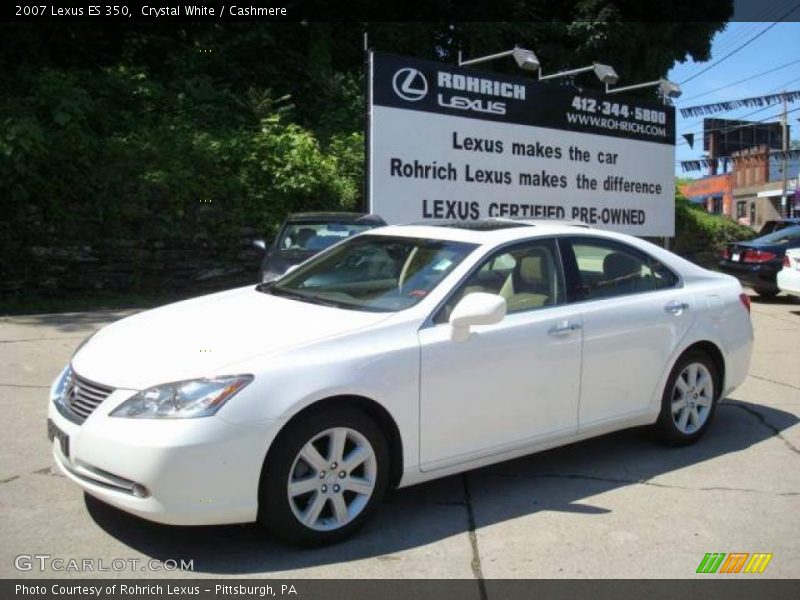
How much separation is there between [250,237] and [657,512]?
11201 mm

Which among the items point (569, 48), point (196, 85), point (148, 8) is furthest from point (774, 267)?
point (148, 8)

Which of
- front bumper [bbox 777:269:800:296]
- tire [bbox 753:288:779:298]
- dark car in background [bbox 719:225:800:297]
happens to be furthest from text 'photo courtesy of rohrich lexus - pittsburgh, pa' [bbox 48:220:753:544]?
tire [bbox 753:288:779:298]

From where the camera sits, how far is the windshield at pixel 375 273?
4.33m

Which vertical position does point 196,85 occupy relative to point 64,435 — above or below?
above

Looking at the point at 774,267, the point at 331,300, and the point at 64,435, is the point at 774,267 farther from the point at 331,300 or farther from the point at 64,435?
the point at 64,435

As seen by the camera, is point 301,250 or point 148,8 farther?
point 148,8

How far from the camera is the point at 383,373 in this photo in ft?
12.5

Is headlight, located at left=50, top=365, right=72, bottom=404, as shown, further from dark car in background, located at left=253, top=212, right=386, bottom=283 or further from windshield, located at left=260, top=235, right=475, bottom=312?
dark car in background, located at left=253, top=212, right=386, bottom=283

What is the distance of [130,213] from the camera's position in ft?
43.4

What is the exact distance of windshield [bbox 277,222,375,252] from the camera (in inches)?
429

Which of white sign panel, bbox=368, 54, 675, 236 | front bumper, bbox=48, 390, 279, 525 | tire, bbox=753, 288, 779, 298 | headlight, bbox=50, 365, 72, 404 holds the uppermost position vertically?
white sign panel, bbox=368, 54, 675, 236

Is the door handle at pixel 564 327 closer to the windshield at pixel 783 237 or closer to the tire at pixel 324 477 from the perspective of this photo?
the tire at pixel 324 477
